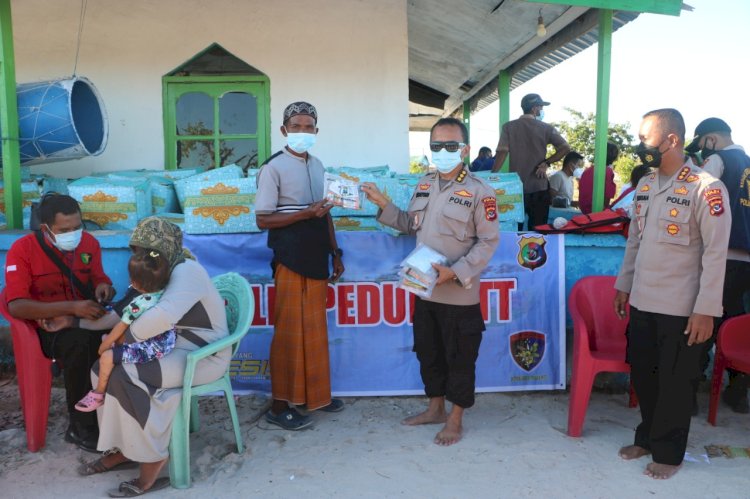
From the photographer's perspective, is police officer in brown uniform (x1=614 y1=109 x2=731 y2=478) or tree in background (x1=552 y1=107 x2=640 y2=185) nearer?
police officer in brown uniform (x1=614 y1=109 x2=731 y2=478)

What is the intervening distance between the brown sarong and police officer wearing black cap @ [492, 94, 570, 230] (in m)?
2.82

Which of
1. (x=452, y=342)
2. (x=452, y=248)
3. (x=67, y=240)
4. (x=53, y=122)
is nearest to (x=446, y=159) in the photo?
(x=452, y=248)

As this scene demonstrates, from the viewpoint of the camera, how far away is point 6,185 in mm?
4617

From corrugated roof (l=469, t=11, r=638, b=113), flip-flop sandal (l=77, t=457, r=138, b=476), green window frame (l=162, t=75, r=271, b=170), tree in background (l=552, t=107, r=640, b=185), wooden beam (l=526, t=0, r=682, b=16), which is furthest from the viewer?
tree in background (l=552, t=107, r=640, b=185)

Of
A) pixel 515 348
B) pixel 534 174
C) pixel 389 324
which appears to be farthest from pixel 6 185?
pixel 534 174

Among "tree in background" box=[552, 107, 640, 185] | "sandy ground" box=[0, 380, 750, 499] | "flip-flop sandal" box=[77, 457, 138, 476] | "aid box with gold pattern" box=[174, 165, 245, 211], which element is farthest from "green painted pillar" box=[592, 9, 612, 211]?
"tree in background" box=[552, 107, 640, 185]

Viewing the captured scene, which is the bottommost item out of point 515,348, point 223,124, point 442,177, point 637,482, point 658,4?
point 637,482

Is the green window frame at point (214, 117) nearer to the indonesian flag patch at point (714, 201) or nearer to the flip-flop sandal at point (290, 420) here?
the flip-flop sandal at point (290, 420)

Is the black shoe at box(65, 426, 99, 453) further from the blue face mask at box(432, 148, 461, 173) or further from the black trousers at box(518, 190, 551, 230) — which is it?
the black trousers at box(518, 190, 551, 230)

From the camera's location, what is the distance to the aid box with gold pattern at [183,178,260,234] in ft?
14.1

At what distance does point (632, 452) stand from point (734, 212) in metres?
1.72

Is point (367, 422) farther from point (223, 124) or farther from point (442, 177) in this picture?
point (223, 124)

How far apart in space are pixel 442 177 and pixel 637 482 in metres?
1.93

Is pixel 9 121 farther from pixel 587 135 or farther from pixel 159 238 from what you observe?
pixel 587 135
